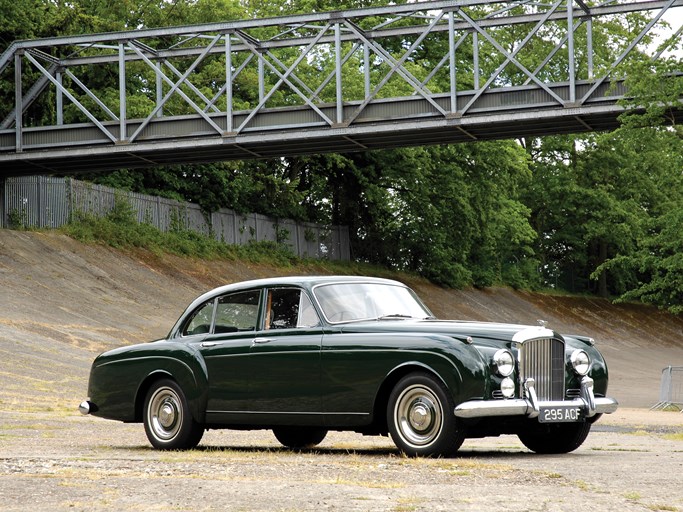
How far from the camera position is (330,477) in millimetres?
9938

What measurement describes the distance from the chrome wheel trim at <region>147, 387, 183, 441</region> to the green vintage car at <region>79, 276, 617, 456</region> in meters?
0.01

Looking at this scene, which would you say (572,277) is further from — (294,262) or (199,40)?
(199,40)

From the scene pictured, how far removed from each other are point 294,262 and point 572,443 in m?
49.1

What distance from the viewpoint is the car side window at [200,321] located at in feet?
45.5

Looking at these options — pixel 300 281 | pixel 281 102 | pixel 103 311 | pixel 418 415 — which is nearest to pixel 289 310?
Result: pixel 300 281

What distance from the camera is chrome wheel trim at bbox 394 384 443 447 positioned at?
11.7m

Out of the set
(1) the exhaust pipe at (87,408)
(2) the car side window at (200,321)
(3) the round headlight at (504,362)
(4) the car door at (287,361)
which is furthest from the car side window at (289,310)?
(1) the exhaust pipe at (87,408)

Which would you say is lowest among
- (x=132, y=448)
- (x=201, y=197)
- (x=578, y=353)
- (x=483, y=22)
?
(x=132, y=448)

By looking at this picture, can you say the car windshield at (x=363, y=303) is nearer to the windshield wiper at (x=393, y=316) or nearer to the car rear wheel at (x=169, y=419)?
the windshield wiper at (x=393, y=316)

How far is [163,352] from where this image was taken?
544 inches

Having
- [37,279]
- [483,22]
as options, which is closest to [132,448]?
[37,279]

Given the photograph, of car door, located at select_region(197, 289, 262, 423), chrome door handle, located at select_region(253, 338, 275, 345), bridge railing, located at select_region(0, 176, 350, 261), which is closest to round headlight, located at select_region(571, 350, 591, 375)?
chrome door handle, located at select_region(253, 338, 275, 345)

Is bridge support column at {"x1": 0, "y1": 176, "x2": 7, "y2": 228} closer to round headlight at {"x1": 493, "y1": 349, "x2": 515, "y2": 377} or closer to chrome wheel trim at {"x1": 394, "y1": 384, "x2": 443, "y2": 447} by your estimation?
chrome wheel trim at {"x1": 394, "y1": 384, "x2": 443, "y2": 447}

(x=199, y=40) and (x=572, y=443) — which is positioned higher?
(x=199, y=40)
